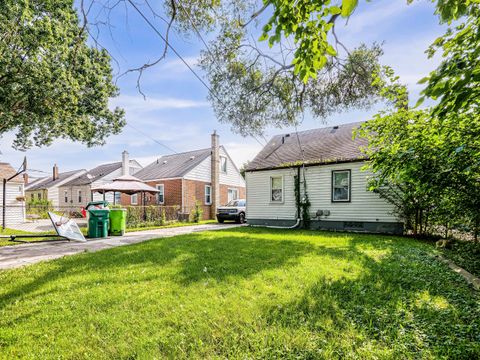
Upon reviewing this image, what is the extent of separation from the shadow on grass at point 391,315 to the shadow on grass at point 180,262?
149 centimetres

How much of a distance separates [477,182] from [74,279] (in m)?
8.04

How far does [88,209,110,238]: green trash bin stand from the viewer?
33.3 feet

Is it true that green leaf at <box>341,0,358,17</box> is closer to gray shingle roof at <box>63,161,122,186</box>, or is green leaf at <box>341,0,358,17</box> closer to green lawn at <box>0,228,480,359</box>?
green lawn at <box>0,228,480,359</box>

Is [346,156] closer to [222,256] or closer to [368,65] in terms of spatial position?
[368,65]

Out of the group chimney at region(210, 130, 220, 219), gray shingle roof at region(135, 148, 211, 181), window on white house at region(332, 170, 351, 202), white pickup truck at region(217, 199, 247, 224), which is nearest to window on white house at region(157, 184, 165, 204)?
gray shingle roof at region(135, 148, 211, 181)

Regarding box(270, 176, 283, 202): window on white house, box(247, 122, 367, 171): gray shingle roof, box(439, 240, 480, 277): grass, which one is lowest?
box(439, 240, 480, 277): grass

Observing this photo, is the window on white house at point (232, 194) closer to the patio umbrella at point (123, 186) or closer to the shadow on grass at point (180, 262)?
the patio umbrella at point (123, 186)

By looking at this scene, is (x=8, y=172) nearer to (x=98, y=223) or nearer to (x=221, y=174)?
(x=98, y=223)

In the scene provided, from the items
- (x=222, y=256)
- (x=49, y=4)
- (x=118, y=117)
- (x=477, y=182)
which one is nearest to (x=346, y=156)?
(x=477, y=182)

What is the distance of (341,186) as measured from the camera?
1202cm

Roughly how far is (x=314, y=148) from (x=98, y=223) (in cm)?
1076

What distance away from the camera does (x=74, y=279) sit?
4.56 meters

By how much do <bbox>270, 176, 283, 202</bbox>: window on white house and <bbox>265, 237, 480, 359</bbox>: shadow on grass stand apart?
908 centimetres

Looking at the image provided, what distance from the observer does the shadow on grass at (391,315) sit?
97.2 inches
